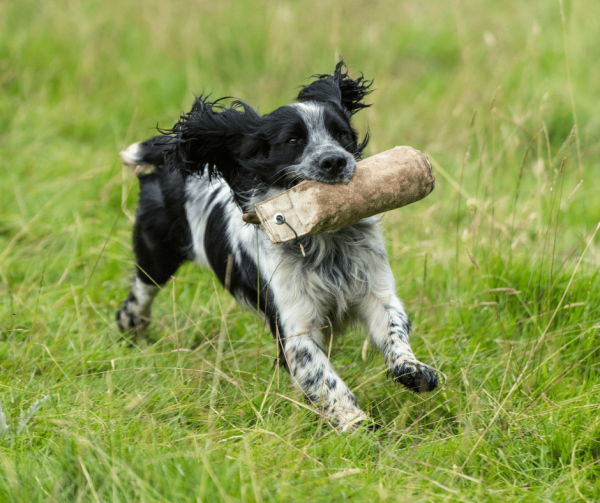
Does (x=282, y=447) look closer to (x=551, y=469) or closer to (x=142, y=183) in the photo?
(x=551, y=469)

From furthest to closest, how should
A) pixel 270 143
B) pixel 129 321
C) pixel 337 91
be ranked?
1. pixel 129 321
2. pixel 337 91
3. pixel 270 143

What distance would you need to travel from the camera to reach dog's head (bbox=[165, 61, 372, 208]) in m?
2.87

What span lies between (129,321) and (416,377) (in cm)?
200

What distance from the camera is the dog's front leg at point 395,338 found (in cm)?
267

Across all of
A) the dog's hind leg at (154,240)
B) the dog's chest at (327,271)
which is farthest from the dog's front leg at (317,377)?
the dog's hind leg at (154,240)

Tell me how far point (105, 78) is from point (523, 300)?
494cm

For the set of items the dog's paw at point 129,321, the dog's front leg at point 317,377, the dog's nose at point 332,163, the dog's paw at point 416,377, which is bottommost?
the dog's paw at point 129,321

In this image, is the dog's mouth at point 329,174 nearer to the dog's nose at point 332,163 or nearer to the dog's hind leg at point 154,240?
the dog's nose at point 332,163

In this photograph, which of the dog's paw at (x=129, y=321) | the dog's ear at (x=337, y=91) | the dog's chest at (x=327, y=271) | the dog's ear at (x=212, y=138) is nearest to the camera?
the dog's chest at (x=327, y=271)

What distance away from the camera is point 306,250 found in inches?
121

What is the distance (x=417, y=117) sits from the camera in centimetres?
670

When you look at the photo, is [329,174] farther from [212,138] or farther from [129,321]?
[129,321]

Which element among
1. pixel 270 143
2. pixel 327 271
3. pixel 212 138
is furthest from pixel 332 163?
pixel 212 138

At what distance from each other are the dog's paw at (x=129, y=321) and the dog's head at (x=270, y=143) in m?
1.12
